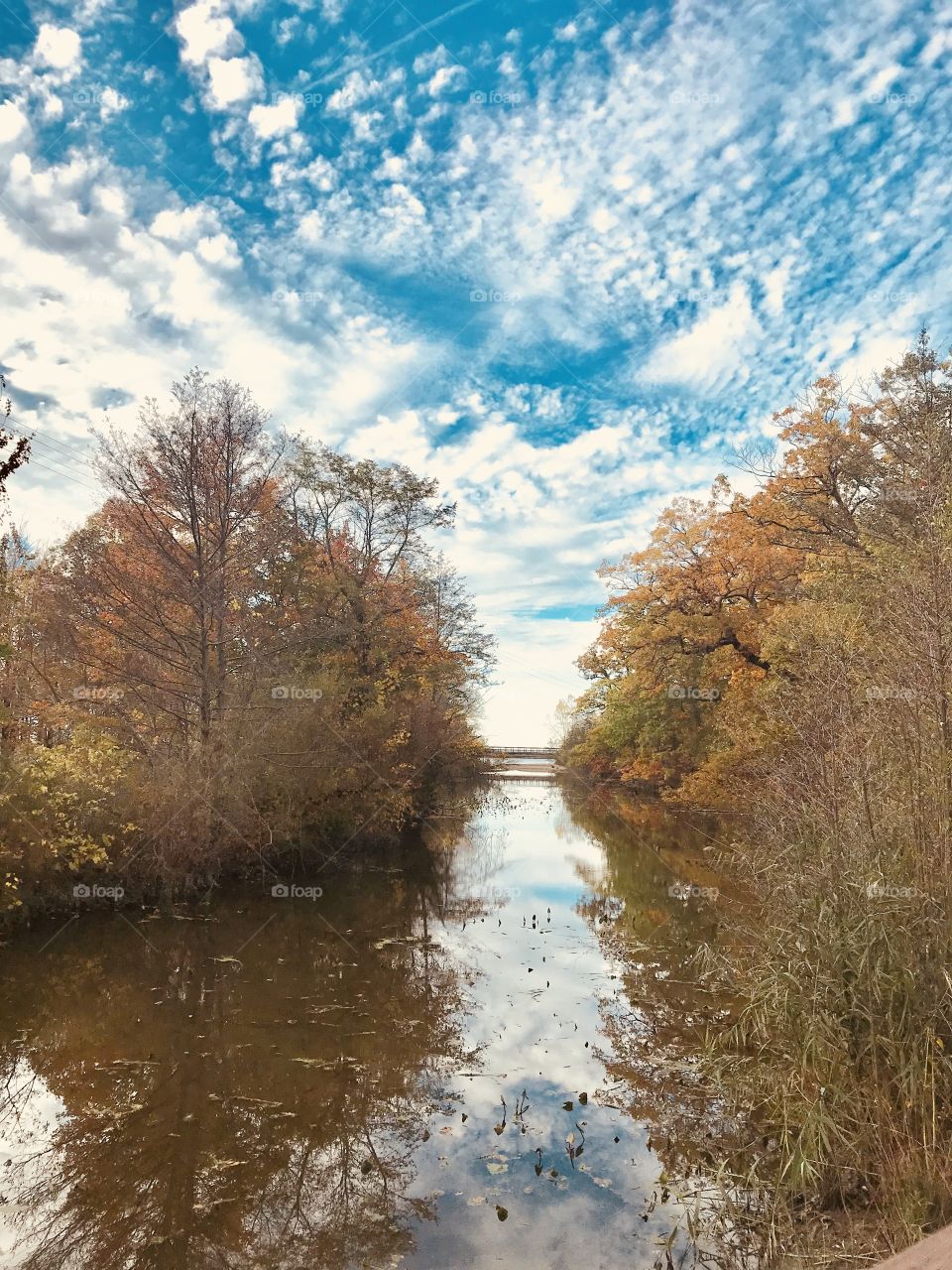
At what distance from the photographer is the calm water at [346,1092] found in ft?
16.4

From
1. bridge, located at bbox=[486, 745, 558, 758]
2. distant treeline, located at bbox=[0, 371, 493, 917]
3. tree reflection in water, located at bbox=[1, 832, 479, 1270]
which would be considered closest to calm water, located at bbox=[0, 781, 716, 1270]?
tree reflection in water, located at bbox=[1, 832, 479, 1270]

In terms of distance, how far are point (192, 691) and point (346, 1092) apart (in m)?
11.3

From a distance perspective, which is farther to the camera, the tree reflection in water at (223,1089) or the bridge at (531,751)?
the bridge at (531,751)

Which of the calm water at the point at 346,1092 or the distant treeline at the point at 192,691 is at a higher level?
the distant treeline at the point at 192,691

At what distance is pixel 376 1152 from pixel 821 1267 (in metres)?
3.42

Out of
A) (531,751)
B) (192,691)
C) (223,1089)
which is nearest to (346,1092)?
(223,1089)

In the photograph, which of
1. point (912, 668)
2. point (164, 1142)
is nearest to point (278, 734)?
point (164, 1142)

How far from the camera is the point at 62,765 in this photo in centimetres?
1274

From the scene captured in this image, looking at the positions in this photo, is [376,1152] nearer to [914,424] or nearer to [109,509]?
[109,509]

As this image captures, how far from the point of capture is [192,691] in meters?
16.6

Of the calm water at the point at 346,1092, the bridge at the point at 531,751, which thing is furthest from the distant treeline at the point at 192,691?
the bridge at the point at 531,751

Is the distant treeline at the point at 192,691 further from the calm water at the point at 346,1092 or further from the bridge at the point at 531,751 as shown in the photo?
the bridge at the point at 531,751

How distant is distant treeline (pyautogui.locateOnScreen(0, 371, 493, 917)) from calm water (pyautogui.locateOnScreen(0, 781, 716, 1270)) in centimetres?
183

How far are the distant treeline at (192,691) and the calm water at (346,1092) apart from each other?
183 centimetres
